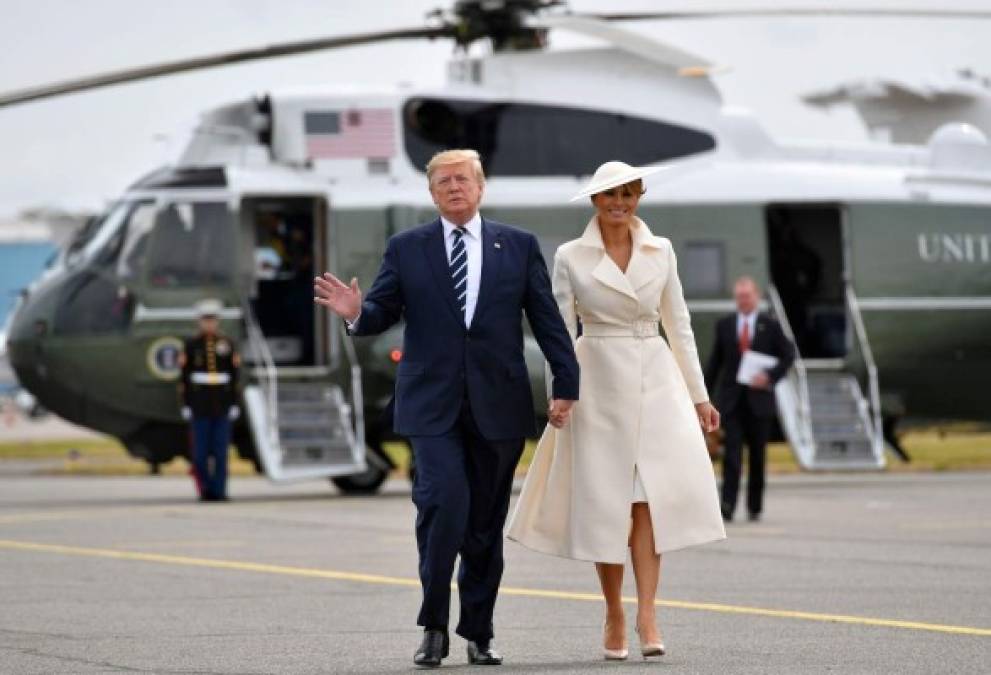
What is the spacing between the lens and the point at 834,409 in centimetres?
2270

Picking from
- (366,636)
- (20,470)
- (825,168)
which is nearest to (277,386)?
(825,168)

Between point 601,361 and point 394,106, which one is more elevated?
point 394,106

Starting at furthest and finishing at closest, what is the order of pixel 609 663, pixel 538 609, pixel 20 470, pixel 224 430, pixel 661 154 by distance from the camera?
pixel 20 470, pixel 661 154, pixel 224 430, pixel 538 609, pixel 609 663

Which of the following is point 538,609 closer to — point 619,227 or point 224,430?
point 619,227

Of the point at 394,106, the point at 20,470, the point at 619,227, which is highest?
the point at 394,106

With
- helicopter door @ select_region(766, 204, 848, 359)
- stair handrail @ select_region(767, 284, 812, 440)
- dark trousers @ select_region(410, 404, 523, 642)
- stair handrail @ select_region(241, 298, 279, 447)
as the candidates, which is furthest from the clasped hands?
helicopter door @ select_region(766, 204, 848, 359)

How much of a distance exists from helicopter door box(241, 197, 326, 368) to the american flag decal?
0.52 m

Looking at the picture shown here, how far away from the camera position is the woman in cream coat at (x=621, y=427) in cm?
899

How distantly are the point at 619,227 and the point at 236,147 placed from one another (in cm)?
1361

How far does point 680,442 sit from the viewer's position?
29.8 ft

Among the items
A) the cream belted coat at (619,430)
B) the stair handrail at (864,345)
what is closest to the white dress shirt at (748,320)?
the stair handrail at (864,345)

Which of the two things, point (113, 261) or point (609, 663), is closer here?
point (609, 663)

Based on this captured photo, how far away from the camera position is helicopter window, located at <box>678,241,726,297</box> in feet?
75.6

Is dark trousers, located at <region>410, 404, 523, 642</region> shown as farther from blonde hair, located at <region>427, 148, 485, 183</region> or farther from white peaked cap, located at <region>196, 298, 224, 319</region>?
white peaked cap, located at <region>196, 298, 224, 319</region>
